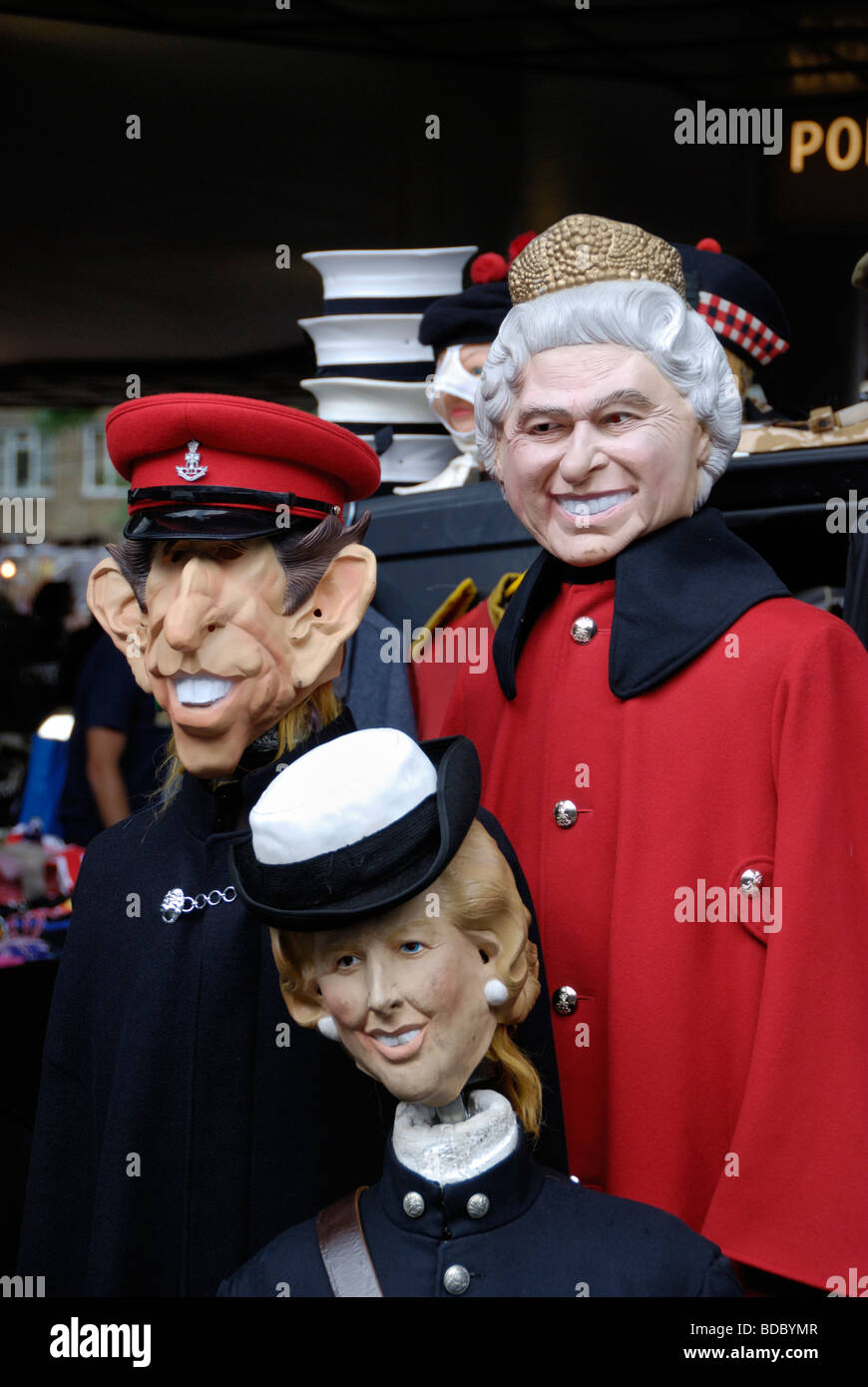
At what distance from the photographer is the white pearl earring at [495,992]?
1800 mm

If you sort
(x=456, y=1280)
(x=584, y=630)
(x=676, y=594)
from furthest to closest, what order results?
1. (x=584, y=630)
2. (x=676, y=594)
3. (x=456, y=1280)

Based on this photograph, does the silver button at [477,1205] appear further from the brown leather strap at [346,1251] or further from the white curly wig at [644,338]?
the white curly wig at [644,338]

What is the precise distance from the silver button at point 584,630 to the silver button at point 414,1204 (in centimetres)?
89

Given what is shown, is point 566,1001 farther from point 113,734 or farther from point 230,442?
point 113,734

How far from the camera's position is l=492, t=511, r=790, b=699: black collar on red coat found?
2.16m

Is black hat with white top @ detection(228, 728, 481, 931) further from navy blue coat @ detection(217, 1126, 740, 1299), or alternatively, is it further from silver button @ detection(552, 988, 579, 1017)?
silver button @ detection(552, 988, 579, 1017)

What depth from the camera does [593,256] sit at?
7.23 feet

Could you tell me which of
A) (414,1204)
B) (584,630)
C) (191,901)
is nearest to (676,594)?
(584,630)

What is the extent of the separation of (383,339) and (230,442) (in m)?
1.85

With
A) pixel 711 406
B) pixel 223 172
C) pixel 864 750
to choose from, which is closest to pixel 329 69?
pixel 223 172

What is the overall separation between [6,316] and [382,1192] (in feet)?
19.2

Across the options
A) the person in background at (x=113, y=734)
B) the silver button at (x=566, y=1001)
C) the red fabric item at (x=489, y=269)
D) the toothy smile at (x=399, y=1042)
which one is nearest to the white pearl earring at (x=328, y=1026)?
the toothy smile at (x=399, y=1042)

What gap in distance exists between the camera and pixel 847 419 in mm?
2752
